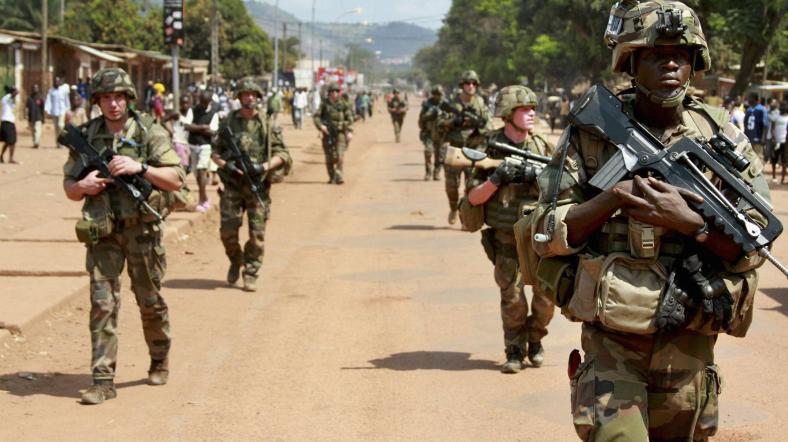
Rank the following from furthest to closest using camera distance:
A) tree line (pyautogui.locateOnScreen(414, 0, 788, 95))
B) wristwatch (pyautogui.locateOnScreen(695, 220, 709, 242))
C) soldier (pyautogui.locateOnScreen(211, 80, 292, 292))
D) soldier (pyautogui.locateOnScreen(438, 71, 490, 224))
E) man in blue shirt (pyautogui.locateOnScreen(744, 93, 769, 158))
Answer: tree line (pyautogui.locateOnScreen(414, 0, 788, 95)), man in blue shirt (pyautogui.locateOnScreen(744, 93, 769, 158)), soldier (pyautogui.locateOnScreen(438, 71, 490, 224)), soldier (pyautogui.locateOnScreen(211, 80, 292, 292)), wristwatch (pyautogui.locateOnScreen(695, 220, 709, 242))

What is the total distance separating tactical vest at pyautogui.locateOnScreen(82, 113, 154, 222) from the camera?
745 centimetres

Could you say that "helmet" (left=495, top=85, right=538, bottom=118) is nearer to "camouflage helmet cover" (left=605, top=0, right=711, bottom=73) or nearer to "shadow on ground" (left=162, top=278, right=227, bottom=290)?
"camouflage helmet cover" (left=605, top=0, right=711, bottom=73)

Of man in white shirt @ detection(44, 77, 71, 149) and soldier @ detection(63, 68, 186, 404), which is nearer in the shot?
soldier @ detection(63, 68, 186, 404)

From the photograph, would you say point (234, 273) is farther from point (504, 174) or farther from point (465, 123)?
point (465, 123)

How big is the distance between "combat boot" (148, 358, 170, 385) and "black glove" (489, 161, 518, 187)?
2.34 m

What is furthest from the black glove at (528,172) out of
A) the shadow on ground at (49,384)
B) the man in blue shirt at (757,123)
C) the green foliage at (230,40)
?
the green foliage at (230,40)

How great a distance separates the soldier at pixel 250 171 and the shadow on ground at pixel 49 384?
358cm

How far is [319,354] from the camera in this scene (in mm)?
8914

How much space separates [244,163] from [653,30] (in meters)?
7.70

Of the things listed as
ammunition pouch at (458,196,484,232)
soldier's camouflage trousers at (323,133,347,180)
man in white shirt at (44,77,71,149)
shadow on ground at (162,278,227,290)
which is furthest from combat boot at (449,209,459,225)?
man in white shirt at (44,77,71,149)

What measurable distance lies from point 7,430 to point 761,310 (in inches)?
253

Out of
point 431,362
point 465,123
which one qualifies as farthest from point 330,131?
point 431,362

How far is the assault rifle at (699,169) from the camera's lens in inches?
163

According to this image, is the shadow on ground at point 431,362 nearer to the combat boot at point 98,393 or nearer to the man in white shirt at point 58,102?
the combat boot at point 98,393
